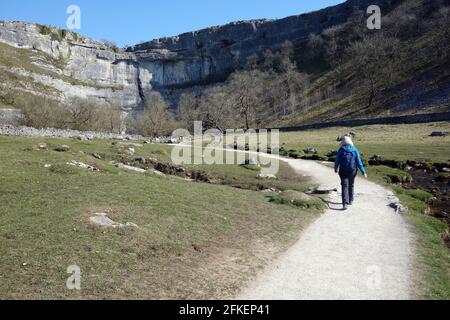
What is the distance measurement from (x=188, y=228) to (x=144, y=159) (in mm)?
22874

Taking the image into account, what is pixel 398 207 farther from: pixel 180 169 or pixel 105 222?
pixel 180 169

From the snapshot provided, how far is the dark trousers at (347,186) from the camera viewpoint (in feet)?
64.7

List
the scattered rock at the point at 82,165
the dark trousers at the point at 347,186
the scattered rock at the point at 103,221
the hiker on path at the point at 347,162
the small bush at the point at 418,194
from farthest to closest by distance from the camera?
the scattered rock at the point at 82,165, the small bush at the point at 418,194, the dark trousers at the point at 347,186, the hiker on path at the point at 347,162, the scattered rock at the point at 103,221

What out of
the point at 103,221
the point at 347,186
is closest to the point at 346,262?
the point at 103,221

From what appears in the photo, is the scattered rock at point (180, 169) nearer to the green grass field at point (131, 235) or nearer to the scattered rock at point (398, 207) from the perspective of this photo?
the green grass field at point (131, 235)

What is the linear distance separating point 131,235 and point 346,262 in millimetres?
6994

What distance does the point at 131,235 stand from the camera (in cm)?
1309

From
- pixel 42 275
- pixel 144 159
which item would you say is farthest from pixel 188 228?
pixel 144 159

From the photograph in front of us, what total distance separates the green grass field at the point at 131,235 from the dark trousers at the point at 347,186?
2.11 meters

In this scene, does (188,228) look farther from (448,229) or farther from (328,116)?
(328,116)
